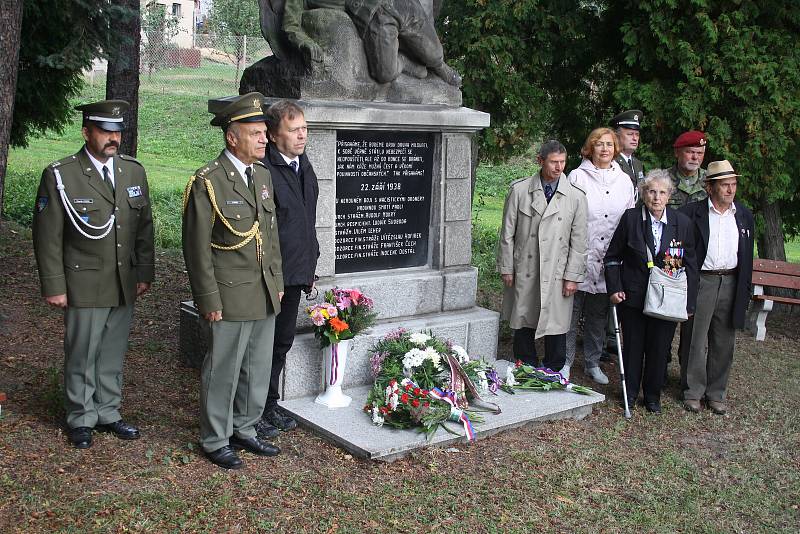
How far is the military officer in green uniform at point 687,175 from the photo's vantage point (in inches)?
273

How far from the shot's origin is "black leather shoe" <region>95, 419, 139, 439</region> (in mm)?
5055

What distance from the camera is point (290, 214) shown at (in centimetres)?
520

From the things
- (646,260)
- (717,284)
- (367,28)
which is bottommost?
(717,284)

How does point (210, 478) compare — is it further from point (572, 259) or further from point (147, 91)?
point (147, 91)

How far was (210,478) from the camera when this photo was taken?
4.63 m

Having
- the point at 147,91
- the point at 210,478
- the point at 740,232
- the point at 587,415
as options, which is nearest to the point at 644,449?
the point at 587,415

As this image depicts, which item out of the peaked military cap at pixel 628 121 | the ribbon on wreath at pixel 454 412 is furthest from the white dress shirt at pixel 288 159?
the peaked military cap at pixel 628 121

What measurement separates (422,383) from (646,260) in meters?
1.82

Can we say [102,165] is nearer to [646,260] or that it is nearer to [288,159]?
[288,159]

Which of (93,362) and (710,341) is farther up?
(93,362)

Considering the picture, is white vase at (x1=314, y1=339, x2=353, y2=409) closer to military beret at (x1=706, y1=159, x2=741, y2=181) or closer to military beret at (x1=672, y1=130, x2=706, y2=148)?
military beret at (x1=706, y1=159, x2=741, y2=181)

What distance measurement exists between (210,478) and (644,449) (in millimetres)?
2785

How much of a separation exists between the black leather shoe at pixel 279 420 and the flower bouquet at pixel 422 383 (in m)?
0.50

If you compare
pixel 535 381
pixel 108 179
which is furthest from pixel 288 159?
pixel 535 381
